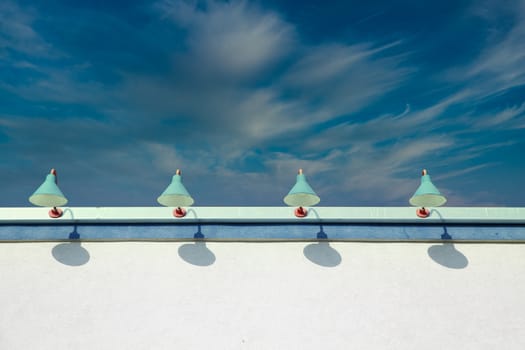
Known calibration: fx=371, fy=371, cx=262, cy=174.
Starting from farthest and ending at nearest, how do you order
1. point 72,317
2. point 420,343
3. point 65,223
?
1. point 65,223
2. point 72,317
3. point 420,343

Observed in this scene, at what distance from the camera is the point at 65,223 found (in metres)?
8.03

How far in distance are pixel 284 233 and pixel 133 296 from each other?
10.5 feet

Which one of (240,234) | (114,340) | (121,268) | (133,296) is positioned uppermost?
(240,234)

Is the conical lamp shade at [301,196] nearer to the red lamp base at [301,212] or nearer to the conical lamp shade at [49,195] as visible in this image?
the red lamp base at [301,212]

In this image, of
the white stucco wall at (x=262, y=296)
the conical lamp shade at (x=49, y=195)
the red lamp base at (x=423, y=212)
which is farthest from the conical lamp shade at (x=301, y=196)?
the conical lamp shade at (x=49, y=195)

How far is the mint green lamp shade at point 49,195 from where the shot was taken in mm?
7227

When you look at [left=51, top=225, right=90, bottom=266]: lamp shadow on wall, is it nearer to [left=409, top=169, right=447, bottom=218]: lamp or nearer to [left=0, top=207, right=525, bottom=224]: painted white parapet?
[left=0, top=207, right=525, bottom=224]: painted white parapet

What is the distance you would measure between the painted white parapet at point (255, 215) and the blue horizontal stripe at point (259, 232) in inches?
4.6

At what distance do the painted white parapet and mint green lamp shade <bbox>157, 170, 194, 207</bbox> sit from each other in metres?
0.72

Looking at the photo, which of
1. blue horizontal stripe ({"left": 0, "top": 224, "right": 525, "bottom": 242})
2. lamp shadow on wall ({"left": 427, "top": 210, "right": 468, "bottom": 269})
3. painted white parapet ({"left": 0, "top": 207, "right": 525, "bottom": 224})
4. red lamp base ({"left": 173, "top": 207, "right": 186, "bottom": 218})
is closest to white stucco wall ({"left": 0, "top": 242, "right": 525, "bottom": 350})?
lamp shadow on wall ({"left": 427, "top": 210, "right": 468, "bottom": 269})

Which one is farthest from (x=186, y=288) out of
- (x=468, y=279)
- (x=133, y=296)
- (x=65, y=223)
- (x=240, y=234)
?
(x=468, y=279)

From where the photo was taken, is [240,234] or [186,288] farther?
[240,234]

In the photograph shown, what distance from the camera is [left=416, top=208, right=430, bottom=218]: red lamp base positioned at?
773 cm

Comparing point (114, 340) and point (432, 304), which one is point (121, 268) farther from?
point (432, 304)
